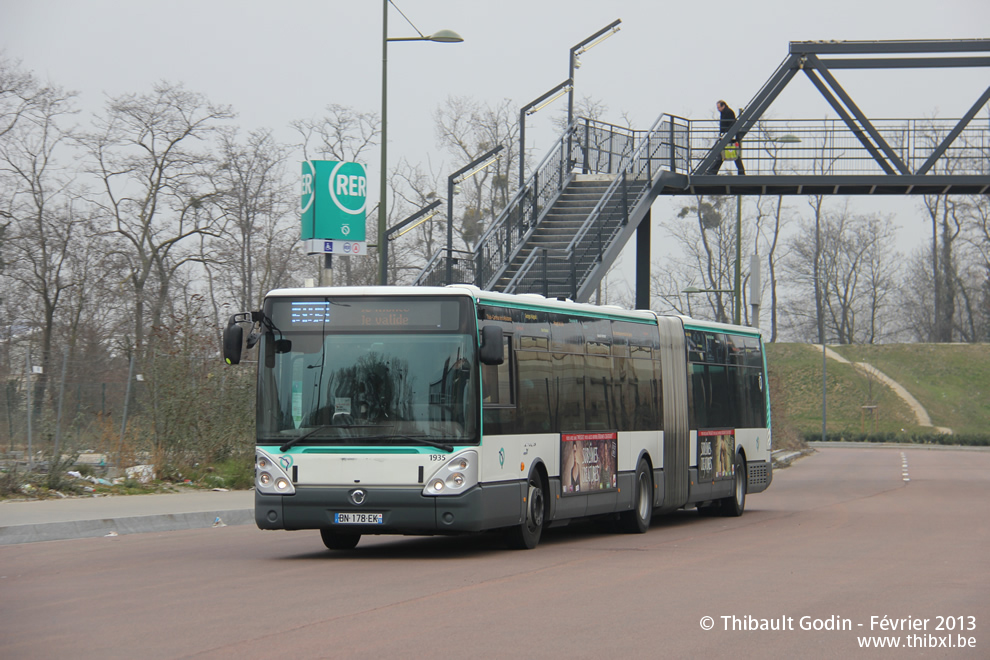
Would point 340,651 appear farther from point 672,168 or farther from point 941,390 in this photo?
point 941,390

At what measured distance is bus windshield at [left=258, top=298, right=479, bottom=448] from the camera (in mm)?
13438

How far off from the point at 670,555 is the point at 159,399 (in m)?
11.6

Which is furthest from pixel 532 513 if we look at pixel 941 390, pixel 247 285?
pixel 941 390

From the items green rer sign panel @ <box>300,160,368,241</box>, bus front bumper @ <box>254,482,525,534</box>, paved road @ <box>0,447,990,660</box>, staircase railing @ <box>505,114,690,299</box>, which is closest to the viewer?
paved road @ <box>0,447,990,660</box>

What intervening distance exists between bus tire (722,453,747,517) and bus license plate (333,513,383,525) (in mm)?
10031

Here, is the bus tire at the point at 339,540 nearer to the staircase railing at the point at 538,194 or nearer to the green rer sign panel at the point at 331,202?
the green rer sign panel at the point at 331,202

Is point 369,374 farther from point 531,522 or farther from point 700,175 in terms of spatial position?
point 700,175

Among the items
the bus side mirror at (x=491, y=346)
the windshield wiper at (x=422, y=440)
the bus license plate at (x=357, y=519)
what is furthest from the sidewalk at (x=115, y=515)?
the bus side mirror at (x=491, y=346)

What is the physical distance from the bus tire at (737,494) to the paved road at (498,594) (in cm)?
342

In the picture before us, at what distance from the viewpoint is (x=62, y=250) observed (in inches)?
1763

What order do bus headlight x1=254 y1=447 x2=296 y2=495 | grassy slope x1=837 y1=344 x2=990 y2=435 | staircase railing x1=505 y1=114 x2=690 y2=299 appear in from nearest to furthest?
bus headlight x1=254 y1=447 x2=296 y2=495 < staircase railing x1=505 y1=114 x2=690 y2=299 < grassy slope x1=837 y1=344 x2=990 y2=435

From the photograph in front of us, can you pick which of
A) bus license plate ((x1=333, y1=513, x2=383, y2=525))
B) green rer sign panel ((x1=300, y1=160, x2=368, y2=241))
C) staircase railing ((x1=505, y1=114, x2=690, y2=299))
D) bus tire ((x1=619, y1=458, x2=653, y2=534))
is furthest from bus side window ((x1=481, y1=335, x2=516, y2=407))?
staircase railing ((x1=505, y1=114, x2=690, y2=299))

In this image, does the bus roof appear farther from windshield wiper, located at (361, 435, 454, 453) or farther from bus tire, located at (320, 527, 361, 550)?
bus tire, located at (320, 527, 361, 550)

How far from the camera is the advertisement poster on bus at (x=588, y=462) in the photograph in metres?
15.6
